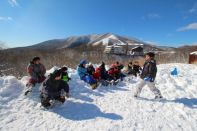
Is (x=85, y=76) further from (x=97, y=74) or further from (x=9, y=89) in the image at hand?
(x=9, y=89)

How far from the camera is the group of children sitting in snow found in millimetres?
6891

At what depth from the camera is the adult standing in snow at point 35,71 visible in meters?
8.76

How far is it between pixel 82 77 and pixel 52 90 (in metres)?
3.82

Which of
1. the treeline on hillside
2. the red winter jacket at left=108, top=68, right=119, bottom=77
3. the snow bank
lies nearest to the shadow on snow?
the snow bank

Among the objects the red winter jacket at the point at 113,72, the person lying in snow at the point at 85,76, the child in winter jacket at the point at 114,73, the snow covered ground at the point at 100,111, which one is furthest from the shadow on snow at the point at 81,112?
the red winter jacket at the point at 113,72

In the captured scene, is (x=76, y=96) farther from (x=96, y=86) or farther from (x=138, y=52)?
(x=138, y=52)

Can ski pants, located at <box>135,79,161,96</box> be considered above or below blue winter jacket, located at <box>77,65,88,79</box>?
below

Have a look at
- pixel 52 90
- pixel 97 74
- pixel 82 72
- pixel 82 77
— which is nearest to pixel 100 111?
pixel 52 90

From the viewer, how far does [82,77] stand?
10.6 m

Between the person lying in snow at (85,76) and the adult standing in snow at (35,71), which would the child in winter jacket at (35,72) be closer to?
the adult standing in snow at (35,71)

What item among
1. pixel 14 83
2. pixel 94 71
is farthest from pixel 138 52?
pixel 14 83

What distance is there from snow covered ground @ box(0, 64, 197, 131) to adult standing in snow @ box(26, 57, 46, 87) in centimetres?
46

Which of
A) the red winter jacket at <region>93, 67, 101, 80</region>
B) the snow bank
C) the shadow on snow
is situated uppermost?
the red winter jacket at <region>93, 67, 101, 80</region>

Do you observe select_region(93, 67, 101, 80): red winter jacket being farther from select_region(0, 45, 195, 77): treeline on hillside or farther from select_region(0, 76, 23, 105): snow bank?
select_region(0, 45, 195, 77): treeline on hillside
